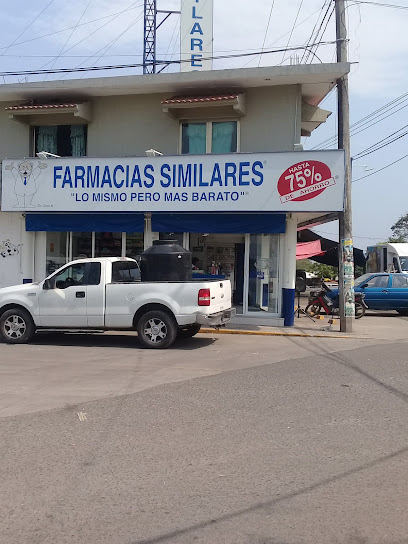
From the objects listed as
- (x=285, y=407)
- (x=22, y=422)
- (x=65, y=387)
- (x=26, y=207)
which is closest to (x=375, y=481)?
(x=285, y=407)

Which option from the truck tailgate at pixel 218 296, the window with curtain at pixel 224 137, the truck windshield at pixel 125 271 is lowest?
the truck tailgate at pixel 218 296

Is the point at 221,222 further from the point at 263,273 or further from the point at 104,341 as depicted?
the point at 104,341

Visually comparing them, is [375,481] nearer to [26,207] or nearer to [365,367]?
[365,367]

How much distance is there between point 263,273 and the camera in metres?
15.8

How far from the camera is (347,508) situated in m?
3.98

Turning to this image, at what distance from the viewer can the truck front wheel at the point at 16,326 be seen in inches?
473

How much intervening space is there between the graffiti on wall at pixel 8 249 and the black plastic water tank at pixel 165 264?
6.42 m

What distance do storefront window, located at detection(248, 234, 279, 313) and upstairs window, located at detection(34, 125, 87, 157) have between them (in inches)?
259

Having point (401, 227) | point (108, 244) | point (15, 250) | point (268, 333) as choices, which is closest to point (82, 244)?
point (108, 244)

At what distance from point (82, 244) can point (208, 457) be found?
12817 millimetres

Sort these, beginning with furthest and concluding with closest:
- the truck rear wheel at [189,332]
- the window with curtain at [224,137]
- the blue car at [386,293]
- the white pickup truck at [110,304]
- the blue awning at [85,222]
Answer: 1. the blue car at [386,293]
2. the window with curtain at [224,137]
3. the blue awning at [85,222]
4. the truck rear wheel at [189,332]
5. the white pickup truck at [110,304]

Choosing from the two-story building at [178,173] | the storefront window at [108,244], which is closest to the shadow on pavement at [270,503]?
the two-story building at [178,173]

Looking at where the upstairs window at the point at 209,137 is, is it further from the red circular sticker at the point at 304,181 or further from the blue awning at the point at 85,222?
the blue awning at the point at 85,222

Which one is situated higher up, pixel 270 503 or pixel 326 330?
pixel 326 330
